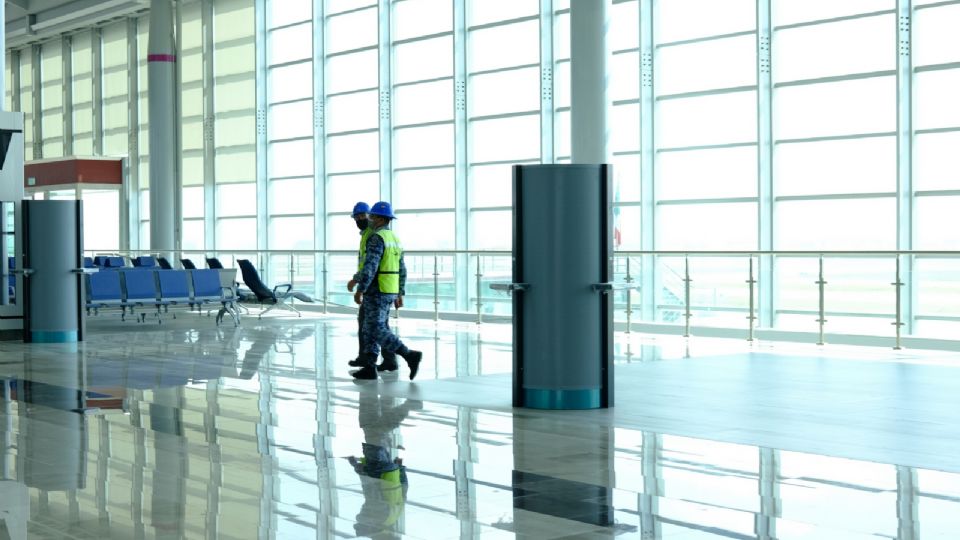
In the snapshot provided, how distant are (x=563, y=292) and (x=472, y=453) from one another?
7.30ft

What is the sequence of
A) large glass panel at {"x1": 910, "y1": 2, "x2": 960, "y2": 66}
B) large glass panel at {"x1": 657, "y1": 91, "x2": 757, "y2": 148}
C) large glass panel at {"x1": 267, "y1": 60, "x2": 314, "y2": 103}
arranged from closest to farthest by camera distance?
large glass panel at {"x1": 910, "y1": 2, "x2": 960, "y2": 66}, large glass panel at {"x1": 657, "y1": 91, "x2": 757, "y2": 148}, large glass panel at {"x1": 267, "y1": 60, "x2": 314, "y2": 103}

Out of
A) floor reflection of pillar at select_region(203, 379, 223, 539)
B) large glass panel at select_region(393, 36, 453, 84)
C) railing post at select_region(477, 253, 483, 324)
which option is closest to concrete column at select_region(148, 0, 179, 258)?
large glass panel at select_region(393, 36, 453, 84)

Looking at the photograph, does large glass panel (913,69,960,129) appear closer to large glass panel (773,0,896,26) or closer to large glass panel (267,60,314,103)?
large glass panel (773,0,896,26)

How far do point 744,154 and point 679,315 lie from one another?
288 centimetres

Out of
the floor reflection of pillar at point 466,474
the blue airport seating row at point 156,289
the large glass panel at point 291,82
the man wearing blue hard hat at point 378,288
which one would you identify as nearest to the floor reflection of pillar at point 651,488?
the floor reflection of pillar at point 466,474

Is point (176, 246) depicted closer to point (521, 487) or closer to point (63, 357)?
point (63, 357)

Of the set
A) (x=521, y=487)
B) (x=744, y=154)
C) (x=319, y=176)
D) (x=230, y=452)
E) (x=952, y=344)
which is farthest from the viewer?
(x=319, y=176)

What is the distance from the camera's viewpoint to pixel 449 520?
5.04 meters

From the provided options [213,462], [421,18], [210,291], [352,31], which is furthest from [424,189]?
[213,462]

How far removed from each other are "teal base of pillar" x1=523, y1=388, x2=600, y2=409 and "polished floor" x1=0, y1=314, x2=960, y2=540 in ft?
0.51

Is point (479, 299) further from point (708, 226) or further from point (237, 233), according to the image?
point (237, 233)

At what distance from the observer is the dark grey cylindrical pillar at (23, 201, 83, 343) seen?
1519cm

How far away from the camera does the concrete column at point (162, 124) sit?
30.9 meters

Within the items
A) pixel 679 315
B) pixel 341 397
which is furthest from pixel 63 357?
pixel 679 315
